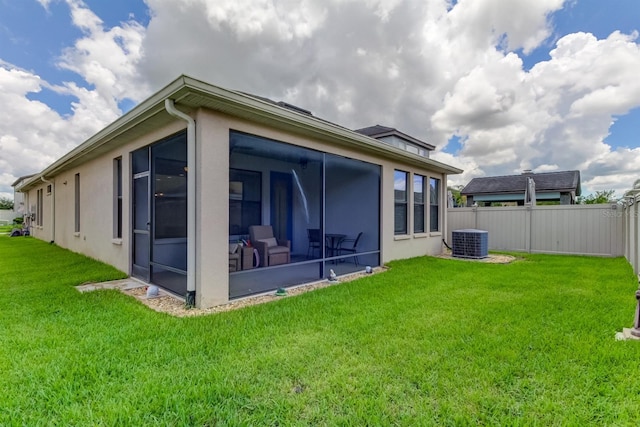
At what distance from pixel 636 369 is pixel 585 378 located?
20.9 inches

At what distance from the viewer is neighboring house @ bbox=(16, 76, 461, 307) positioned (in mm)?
4211

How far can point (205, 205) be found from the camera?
419 centimetres

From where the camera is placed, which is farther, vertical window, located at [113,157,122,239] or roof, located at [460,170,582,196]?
roof, located at [460,170,582,196]

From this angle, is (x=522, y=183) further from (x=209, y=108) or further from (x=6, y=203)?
(x=6, y=203)

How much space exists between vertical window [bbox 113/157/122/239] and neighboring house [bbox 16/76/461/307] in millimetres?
23

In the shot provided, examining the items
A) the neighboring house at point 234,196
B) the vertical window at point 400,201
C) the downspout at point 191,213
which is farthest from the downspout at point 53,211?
the vertical window at point 400,201

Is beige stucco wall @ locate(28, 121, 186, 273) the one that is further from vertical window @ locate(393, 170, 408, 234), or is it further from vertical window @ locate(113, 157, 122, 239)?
vertical window @ locate(393, 170, 408, 234)

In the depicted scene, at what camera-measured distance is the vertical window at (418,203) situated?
9.04 metres

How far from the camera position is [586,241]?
8.98 metres

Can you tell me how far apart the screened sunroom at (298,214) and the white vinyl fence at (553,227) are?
16.1 ft

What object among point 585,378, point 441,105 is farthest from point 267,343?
point 441,105

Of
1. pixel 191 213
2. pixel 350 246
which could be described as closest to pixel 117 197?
pixel 191 213

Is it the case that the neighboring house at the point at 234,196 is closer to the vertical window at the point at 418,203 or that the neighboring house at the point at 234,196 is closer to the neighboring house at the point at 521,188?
the vertical window at the point at 418,203

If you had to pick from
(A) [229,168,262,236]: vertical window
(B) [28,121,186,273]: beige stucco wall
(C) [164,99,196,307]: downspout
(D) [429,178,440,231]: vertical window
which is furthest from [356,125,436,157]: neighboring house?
(C) [164,99,196,307]: downspout
